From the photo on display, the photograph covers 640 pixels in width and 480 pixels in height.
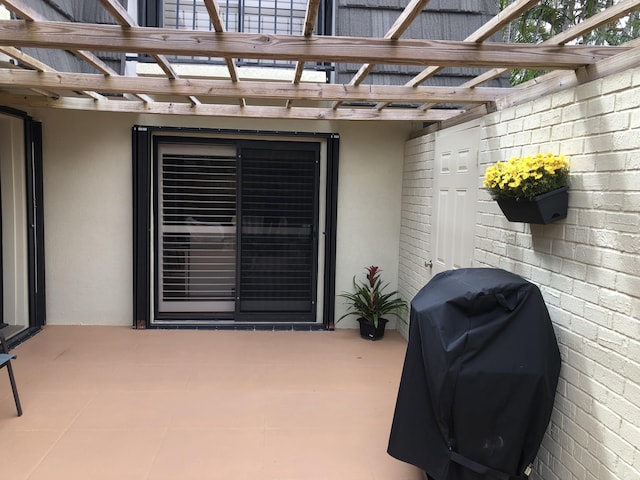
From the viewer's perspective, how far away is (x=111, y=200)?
17.1 feet

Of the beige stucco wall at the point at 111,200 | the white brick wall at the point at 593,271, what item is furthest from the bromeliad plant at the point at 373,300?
the white brick wall at the point at 593,271

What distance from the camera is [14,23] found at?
87.0 inches

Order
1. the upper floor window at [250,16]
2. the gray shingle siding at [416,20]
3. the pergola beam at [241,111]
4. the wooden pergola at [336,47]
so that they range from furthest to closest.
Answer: the upper floor window at [250,16]
the pergola beam at [241,111]
the gray shingle siding at [416,20]
the wooden pergola at [336,47]

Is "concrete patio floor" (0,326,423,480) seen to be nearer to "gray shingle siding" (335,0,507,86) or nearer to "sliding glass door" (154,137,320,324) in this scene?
"sliding glass door" (154,137,320,324)

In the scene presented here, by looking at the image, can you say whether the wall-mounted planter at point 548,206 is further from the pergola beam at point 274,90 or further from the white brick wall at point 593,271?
the pergola beam at point 274,90

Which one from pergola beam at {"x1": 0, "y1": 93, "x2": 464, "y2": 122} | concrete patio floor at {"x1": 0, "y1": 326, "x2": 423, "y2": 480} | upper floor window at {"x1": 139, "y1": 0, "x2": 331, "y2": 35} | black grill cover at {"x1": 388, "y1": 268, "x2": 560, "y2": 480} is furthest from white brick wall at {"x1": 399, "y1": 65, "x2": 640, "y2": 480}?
upper floor window at {"x1": 139, "y1": 0, "x2": 331, "y2": 35}

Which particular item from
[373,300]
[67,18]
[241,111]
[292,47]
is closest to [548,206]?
[292,47]

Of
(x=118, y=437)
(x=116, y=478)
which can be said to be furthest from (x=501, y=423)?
(x=118, y=437)

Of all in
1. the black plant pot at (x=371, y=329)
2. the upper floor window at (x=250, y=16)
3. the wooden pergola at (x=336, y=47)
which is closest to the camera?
the wooden pergola at (x=336, y=47)

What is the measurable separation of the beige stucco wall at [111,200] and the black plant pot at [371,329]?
0.41 metres

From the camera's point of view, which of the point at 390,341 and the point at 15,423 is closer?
the point at 15,423

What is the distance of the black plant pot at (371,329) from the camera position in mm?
5145

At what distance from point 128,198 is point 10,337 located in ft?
5.69

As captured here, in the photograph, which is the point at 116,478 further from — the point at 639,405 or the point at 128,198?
the point at 128,198
